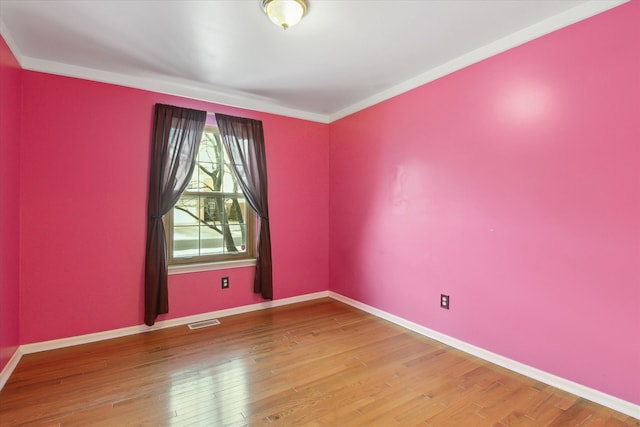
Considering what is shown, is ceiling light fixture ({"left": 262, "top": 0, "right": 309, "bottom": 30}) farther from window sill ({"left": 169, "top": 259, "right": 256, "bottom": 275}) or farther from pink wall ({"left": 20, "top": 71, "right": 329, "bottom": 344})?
window sill ({"left": 169, "top": 259, "right": 256, "bottom": 275})

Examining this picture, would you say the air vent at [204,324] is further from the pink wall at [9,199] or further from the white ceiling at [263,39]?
the white ceiling at [263,39]

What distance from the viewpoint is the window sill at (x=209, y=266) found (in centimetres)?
334

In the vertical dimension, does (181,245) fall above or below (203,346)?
above

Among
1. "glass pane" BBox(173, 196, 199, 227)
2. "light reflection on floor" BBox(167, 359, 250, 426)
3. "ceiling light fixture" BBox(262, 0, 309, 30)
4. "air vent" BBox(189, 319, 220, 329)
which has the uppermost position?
"ceiling light fixture" BBox(262, 0, 309, 30)

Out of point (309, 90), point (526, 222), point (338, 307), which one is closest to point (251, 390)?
point (338, 307)

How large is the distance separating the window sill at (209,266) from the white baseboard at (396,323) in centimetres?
50

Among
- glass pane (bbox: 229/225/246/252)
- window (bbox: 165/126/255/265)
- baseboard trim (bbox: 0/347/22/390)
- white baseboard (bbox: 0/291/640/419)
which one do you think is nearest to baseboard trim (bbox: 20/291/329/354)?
white baseboard (bbox: 0/291/640/419)

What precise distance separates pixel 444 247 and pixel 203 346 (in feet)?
7.84

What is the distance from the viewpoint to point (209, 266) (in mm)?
3508

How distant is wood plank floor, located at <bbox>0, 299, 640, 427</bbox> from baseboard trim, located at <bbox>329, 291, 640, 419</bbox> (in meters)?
0.06

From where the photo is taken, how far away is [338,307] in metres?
3.93

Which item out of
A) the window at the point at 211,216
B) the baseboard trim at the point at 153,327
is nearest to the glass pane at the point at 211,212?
the window at the point at 211,216

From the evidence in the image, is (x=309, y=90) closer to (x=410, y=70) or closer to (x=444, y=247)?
(x=410, y=70)

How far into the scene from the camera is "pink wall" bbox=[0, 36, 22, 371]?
2230 millimetres
